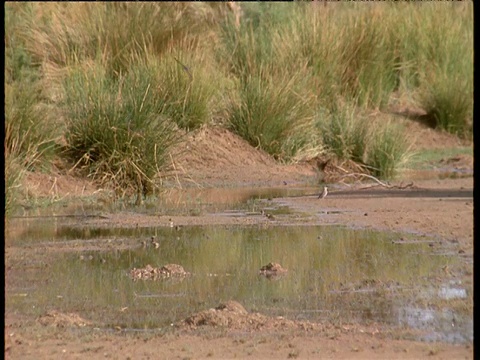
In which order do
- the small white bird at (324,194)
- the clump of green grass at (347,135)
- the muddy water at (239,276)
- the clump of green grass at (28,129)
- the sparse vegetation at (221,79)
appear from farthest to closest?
the clump of green grass at (347,135) < the sparse vegetation at (221,79) < the small white bird at (324,194) < the clump of green grass at (28,129) < the muddy water at (239,276)

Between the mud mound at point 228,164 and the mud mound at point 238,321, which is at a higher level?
the mud mound at point 238,321

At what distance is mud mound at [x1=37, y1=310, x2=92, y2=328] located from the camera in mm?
6852

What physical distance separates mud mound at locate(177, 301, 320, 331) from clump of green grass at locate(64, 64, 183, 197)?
19.1 feet

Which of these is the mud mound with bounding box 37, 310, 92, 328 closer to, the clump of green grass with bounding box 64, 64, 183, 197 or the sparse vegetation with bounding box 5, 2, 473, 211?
the sparse vegetation with bounding box 5, 2, 473, 211

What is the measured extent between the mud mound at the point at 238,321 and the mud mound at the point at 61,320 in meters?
0.54

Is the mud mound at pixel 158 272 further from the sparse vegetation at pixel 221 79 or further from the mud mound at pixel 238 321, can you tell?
the sparse vegetation at pixel 221 79

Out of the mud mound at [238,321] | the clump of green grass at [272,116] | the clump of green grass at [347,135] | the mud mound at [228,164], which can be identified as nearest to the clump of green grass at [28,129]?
the mud mound at [228,164]

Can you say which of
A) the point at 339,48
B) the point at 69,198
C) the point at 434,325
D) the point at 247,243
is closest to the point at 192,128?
the point at 69,198

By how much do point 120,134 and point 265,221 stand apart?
8.32 ft

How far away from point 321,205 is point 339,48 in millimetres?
7140

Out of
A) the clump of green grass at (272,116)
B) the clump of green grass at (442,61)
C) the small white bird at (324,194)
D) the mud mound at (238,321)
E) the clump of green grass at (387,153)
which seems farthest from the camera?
the clump of green grass at (442,61)

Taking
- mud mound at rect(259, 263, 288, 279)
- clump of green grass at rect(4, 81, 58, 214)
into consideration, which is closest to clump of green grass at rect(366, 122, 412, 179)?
clump of green grass at rect(4, 81, 58, 214)

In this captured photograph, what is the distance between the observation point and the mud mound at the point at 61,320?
6852mm

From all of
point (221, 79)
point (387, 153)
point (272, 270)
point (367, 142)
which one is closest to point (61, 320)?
point (272, 270)
